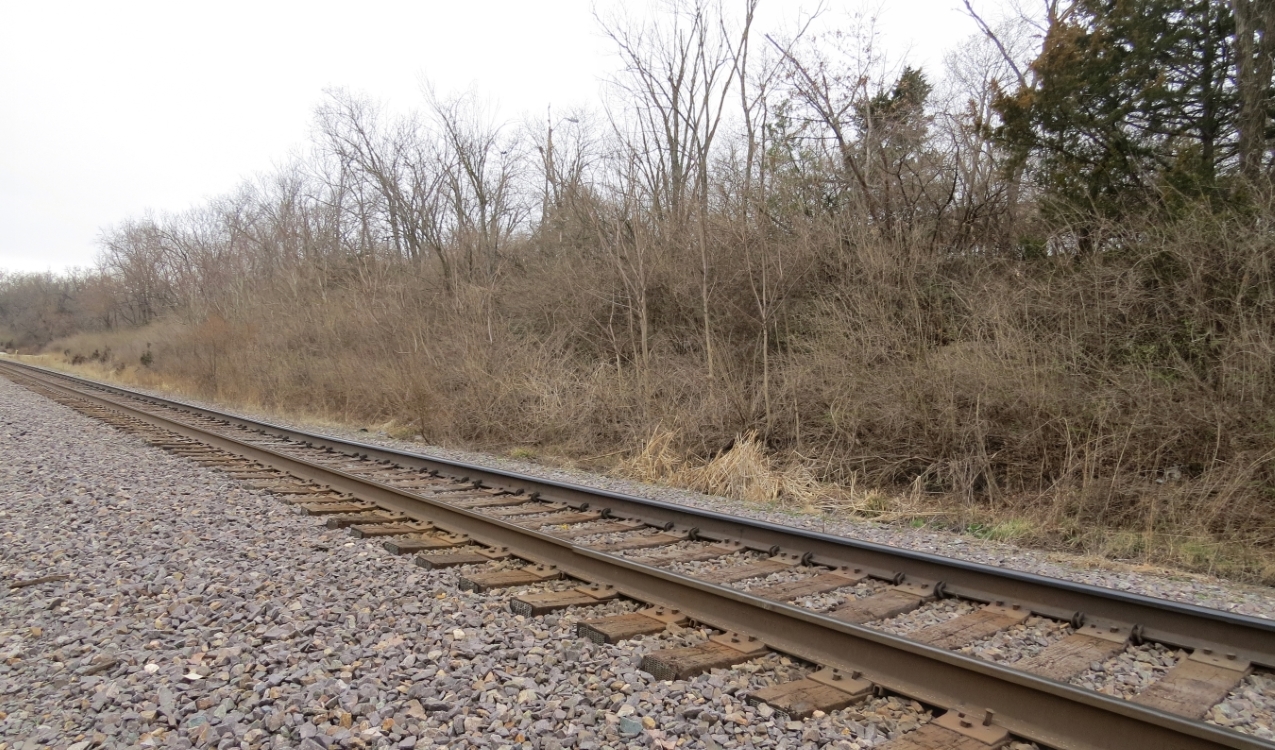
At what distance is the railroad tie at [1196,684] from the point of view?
3283 mm

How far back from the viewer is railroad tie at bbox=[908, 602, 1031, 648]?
4078mm

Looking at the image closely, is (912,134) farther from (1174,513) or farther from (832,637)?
(832,637)

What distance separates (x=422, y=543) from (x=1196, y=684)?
16.0ft

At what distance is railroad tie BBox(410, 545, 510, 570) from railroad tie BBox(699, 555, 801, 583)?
1.57m

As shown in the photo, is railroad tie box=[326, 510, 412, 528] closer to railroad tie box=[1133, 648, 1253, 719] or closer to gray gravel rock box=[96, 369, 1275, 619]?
gray gravel rock box=[96, 369, 1275, 619]

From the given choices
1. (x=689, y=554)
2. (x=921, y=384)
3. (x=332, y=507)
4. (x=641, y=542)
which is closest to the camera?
(x=689, y=554)

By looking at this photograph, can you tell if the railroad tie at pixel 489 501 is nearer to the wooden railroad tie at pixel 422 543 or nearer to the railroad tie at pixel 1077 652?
the wooden railroad tie at pixel 422 543

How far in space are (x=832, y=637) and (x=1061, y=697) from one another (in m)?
1.04

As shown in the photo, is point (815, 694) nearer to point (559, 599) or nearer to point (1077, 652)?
point (1077, 652)

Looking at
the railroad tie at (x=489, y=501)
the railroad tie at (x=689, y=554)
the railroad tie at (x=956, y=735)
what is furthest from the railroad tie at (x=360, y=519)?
the railroad tie at (x=956, y=735)


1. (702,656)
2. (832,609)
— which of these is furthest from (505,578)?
(832,609)

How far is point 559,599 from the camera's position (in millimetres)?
4742

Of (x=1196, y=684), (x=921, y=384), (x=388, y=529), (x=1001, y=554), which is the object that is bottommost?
(x=1001, y=554)

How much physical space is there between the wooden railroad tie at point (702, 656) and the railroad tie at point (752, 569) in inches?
36.9
